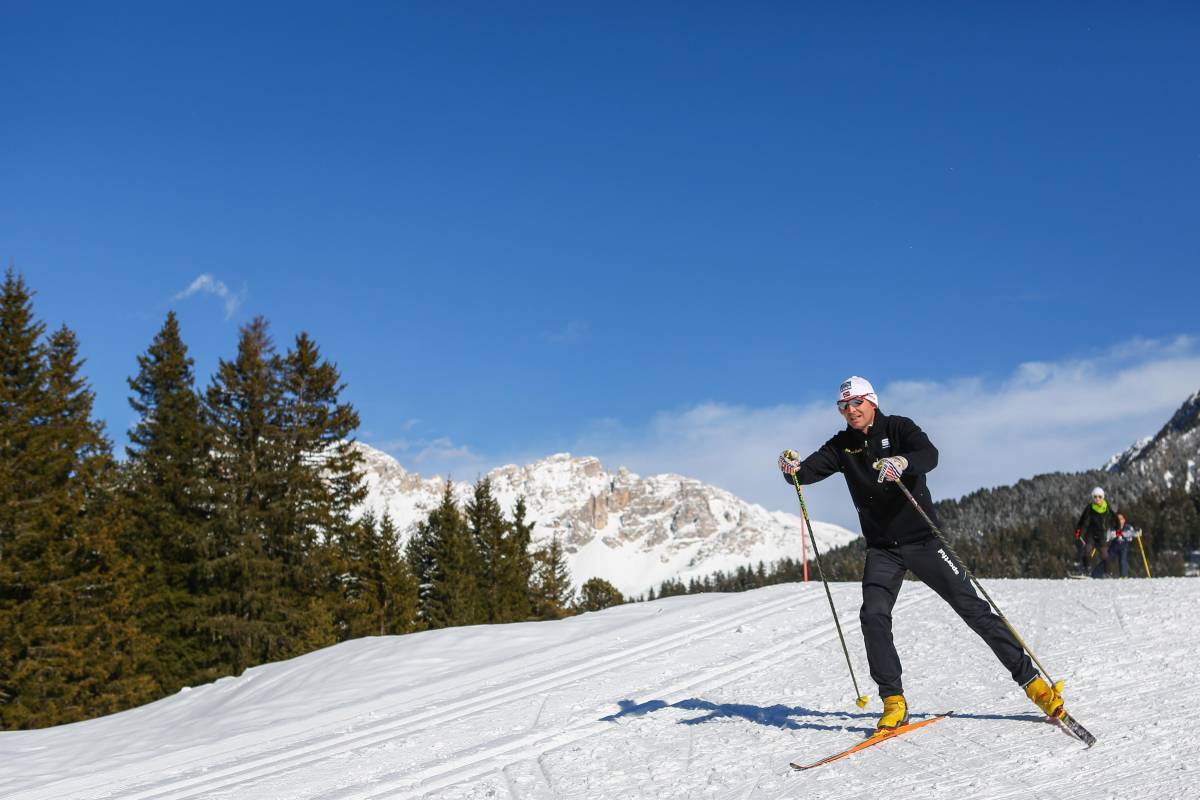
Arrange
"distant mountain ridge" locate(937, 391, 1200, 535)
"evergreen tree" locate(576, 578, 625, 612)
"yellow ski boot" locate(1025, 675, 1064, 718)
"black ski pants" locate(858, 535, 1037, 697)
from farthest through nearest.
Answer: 1. "distant mountain ridge" locate(937, 391, 1200, 535)
2. "evergreen tree" locate(576, 578, 625, 612)
3. "black ski pants" locate(858, 535, 1037, 697)
4. "yellow ski boot" locate(1025, 675, 1064, 718)

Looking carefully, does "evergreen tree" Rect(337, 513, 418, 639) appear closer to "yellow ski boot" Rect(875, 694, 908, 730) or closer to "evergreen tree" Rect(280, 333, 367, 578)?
"evergreen tree" Rect(280, 333, 367, 578)

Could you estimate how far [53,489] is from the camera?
21922mm

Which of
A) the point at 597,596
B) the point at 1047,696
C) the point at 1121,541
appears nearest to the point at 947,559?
the point at 1047,696

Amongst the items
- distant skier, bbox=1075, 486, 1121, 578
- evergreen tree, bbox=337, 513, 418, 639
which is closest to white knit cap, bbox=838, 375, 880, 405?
distant skier, bbox=1075, 486, 1121, 578

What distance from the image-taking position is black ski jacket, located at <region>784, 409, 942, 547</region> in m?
5.77

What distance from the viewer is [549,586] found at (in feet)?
156

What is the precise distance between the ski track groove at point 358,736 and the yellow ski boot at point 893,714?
13.8ft

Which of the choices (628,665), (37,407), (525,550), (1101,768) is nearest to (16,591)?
(37,407)

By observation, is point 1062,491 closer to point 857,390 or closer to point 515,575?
point 515,575

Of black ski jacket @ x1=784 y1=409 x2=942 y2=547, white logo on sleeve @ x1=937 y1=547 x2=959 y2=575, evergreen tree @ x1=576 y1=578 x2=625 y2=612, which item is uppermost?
black ski jacket @ x1=784 y1=409 x2=942 y2=547

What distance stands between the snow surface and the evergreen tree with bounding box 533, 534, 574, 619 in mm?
32985

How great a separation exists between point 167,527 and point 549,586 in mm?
24322

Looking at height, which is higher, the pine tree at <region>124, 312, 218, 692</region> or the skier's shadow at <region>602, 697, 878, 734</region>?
the pine tree at <region>124, 312, 218, 692</region>

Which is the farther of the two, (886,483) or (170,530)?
(170,530)
